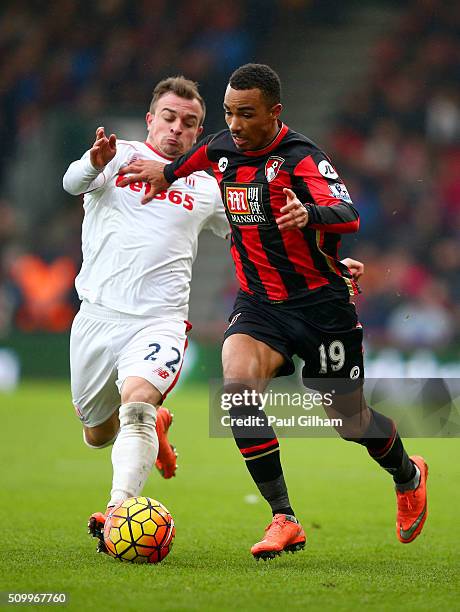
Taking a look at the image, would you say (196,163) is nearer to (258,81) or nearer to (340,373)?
(258,81)

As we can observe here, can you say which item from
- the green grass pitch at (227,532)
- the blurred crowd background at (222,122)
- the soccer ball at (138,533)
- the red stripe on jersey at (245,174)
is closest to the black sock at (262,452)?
the green grass pitch at (227,532)

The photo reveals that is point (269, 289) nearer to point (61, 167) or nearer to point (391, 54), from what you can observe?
point (61, 167)

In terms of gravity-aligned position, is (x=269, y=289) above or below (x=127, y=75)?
below

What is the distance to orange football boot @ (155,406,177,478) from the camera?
250 inches

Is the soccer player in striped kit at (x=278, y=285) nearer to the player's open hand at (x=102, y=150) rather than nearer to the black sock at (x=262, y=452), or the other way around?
the black sock at (x=262, y=452)

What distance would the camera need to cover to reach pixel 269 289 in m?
5.50

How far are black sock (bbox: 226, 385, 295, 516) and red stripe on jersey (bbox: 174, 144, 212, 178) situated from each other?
1216 mm

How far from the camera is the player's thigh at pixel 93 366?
5879mm

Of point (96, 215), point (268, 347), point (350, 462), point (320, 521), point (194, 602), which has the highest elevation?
point (96, 215)

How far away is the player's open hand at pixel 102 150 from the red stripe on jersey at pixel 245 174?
0.68m

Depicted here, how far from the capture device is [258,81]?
17.2ft

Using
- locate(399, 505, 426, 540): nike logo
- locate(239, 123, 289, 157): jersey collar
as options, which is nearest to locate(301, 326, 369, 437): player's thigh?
locate(399, 505, 426, 540): nike logo

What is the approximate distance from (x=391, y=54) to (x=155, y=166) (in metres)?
14.6

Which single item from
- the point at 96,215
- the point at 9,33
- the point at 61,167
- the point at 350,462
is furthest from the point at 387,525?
the point at 9,33
